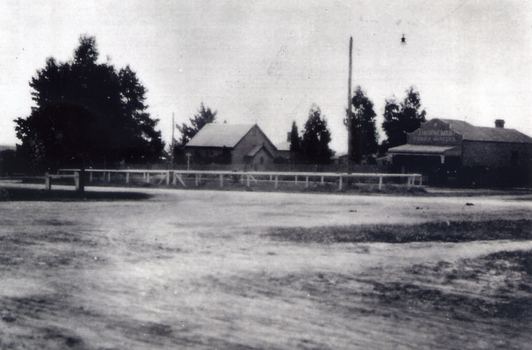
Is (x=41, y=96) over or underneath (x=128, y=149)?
over

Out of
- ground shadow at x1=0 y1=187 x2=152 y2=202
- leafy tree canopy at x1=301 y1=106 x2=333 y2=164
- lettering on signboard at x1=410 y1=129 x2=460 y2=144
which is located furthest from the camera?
leafy tree canopy at x1=301 y1=106 x2=333 y2=164

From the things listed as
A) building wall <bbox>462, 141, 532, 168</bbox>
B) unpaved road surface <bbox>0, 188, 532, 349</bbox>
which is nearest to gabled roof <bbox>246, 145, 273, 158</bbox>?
building wall <bbox>462, 141, 532, 168</bbox>

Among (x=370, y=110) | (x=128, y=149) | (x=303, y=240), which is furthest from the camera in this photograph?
(x=370, y=110)

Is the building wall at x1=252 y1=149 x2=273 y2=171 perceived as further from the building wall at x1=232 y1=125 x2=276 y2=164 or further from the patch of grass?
the patch of grass

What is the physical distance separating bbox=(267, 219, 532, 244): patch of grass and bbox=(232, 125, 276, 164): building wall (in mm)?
52288

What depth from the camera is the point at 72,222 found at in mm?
12391

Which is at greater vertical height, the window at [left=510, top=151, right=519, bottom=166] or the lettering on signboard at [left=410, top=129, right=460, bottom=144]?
the lettering on signboard at [left=410, top=129, right=460, bottom=144]

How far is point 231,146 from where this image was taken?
6384 cm

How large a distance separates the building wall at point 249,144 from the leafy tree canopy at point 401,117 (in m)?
15.3

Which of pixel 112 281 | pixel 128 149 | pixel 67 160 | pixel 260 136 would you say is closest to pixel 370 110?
pixel 260 136

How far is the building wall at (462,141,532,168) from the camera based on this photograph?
150 ft

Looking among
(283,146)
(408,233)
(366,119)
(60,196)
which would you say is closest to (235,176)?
(60,196)

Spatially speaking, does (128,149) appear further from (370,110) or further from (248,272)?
(248,272)

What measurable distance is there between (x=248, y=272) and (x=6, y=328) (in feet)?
10.4
